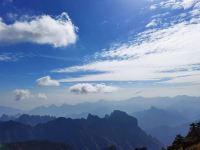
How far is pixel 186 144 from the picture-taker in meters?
89.7

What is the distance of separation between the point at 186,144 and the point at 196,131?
76.0ft

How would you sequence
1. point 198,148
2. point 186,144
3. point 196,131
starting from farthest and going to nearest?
point 196,131, point 186,144, point 198,148

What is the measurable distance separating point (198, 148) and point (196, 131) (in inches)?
2161

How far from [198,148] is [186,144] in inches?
1273

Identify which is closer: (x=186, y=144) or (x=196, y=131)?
(x=186, y=144)

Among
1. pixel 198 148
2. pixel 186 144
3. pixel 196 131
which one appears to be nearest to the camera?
pixel 198 148

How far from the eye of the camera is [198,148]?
58656mm

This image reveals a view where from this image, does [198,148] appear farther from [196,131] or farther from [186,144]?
[196,131]

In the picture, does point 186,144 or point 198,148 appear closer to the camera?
point 198,148

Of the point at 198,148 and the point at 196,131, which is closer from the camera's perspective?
the point at 198,148

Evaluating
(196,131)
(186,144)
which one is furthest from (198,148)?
(196,131)
